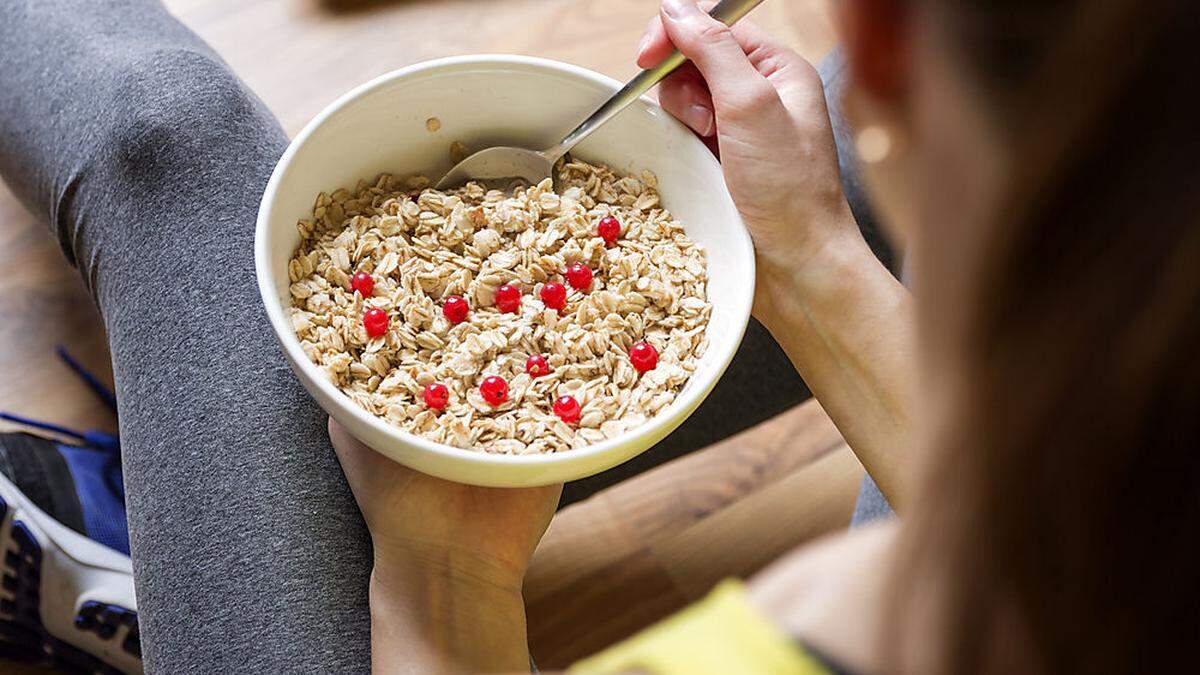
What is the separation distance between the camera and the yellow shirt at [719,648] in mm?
411

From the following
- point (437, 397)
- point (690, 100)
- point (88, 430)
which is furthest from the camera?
point (88, 430)

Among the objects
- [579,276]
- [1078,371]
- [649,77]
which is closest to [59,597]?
[579,276]

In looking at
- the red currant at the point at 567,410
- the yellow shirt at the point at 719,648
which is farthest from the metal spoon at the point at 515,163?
the yellow shirt at the point at 719,648

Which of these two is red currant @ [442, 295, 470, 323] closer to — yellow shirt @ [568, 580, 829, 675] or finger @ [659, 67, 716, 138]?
finger @ [659, 67, 716, 138]

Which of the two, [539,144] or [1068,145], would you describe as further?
[539,144]

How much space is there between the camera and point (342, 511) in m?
0.77

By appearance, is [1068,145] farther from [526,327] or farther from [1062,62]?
[526,327]

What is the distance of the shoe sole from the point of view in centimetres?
103

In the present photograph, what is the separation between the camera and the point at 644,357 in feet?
2.39

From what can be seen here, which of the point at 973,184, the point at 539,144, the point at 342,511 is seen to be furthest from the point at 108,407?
the point at 973,184

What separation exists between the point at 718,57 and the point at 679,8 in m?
0.05

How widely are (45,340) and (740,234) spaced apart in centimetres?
86

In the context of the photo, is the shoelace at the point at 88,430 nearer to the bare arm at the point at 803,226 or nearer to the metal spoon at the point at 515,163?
the metal spoon at the point at 515,163

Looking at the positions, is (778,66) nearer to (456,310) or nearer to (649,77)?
(649,77)
